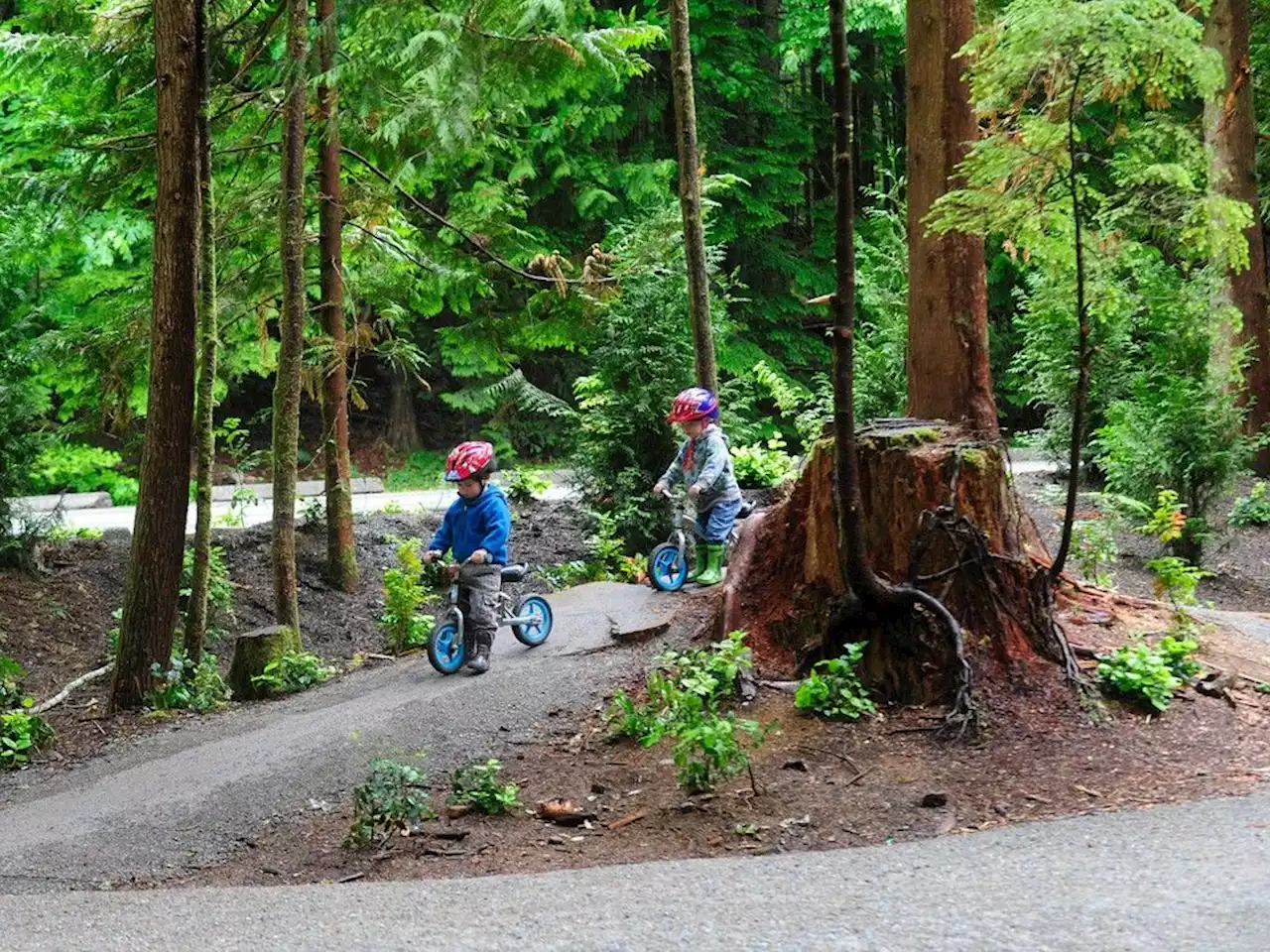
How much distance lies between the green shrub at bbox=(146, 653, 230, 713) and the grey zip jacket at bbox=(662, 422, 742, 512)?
403cm

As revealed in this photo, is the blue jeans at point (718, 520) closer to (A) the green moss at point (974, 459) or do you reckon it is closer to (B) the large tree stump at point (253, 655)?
(A) the green moss at point (974, 459)

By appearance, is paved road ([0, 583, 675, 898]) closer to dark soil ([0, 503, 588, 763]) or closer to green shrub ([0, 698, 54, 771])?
green shrub ([0, 698, 54, 771])

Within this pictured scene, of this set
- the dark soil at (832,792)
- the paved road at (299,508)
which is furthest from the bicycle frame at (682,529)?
the paved road at (299,508)

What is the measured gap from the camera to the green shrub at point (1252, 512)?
15383 millimetres

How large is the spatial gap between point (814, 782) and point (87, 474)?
21710 mm

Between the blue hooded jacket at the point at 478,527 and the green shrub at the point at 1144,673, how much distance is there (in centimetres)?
396

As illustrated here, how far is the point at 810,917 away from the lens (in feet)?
13.9

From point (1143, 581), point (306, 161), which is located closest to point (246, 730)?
point (306, 161)

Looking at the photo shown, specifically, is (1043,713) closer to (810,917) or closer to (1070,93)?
(810,917)

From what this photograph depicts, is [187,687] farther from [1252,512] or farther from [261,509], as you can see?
[1252,512]

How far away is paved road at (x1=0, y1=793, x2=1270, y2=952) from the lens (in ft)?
13.1

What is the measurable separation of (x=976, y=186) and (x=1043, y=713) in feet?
8.92

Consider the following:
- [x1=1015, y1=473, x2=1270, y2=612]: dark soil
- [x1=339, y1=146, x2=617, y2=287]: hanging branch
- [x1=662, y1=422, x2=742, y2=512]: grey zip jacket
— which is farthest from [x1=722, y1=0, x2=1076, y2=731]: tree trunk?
[x1=339, y1=146, x2=617, y2=287]: hanging branch

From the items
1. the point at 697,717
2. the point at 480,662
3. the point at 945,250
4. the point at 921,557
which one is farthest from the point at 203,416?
the point at 921,557
